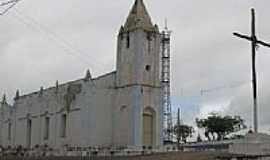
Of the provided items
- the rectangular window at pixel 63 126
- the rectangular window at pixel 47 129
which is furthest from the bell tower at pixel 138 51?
the rectangular window at pixel 47 129

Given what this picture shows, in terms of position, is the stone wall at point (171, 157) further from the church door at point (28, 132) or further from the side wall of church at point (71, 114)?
the church door at point (28, 132)

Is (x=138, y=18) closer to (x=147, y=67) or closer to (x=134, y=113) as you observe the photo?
(x=147, y=67)

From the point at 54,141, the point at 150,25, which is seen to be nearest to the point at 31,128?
the point at 54,141

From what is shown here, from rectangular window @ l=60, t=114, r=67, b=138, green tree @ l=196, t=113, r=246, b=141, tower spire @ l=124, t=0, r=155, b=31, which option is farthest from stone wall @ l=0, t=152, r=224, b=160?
green tree @ l=196, t=113, r=246, b=141

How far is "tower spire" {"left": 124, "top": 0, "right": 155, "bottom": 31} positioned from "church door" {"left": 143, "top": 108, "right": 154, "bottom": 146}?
24.8 feet

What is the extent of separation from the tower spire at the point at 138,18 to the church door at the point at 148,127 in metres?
7.54

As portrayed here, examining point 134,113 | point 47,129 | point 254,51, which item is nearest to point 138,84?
point 134,113

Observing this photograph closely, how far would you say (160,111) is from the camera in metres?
46.4

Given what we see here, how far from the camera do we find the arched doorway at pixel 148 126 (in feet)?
149

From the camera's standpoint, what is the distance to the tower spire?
46.0 m

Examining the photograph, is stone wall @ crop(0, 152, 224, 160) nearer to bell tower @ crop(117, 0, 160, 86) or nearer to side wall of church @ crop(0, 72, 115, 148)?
side wall of church @ crop(0, 72, 115, 148)

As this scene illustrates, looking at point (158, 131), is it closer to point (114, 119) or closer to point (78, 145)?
point (114, 119)

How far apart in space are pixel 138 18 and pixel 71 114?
1202cm

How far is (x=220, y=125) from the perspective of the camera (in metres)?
74.9
